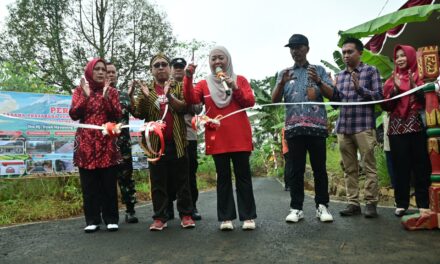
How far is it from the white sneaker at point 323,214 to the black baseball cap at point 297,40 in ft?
5.54

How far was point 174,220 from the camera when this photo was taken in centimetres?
445

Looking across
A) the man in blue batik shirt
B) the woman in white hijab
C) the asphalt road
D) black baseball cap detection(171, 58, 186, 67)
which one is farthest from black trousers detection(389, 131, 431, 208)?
black baseball cap detection(171, 58, 186, 67)

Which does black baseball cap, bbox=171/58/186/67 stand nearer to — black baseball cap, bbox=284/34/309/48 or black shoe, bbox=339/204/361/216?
black baseball cap, bbox=284/34/309/48

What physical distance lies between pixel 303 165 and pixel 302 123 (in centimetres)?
46

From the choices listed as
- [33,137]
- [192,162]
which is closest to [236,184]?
[192,162]

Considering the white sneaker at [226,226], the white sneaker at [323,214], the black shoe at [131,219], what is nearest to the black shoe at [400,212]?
the white sneaker at [323,214]

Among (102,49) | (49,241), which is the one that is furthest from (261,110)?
(49,241)

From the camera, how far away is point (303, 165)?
12.9ft

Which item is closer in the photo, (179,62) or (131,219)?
(131,219)

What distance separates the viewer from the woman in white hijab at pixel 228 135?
144 inches

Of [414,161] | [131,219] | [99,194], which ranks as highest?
[414,161]

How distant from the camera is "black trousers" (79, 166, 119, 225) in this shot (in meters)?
3.91

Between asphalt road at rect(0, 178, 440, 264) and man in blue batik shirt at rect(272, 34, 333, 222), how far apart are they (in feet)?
0.91

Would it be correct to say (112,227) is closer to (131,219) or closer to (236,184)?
(131,219)
